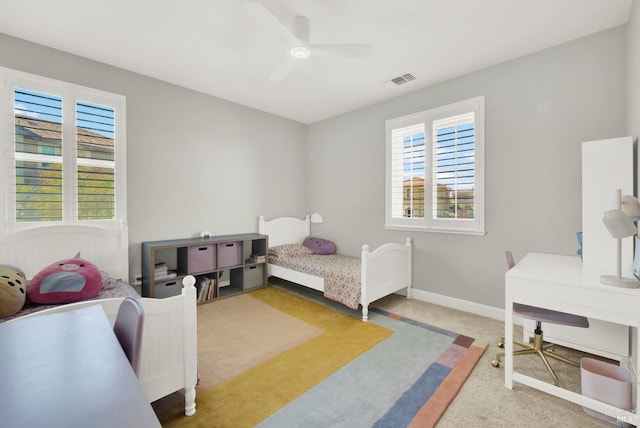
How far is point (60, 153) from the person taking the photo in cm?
280

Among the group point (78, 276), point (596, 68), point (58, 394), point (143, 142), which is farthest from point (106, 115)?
point (596, 68)

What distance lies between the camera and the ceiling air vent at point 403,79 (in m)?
3.20

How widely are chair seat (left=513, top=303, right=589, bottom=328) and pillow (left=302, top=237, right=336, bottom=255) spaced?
8.53 feet

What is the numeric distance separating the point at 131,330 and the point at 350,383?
146 centimetres

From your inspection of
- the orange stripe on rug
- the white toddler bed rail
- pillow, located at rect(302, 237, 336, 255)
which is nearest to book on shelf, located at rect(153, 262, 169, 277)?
the white toddler bed rail

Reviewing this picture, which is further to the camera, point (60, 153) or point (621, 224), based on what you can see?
point (60, 153)

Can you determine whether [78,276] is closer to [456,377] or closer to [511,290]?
[456,377]

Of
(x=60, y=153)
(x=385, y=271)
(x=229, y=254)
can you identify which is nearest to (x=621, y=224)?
(x=385, y=271)

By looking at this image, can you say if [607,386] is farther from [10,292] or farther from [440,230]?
[10,292]

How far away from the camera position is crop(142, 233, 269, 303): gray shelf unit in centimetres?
319

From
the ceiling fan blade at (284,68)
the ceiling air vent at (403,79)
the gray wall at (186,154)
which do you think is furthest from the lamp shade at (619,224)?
the gray wall at (186,154)

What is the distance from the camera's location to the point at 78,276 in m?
1.98

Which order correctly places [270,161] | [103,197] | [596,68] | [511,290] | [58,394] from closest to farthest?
[58,394] → [511,290] → [596,68] → [103,197] → [270,161]

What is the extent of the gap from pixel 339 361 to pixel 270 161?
311 cm
